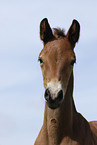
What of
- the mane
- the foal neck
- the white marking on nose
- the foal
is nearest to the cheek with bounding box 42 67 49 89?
the foal

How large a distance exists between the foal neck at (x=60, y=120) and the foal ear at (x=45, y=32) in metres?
1.28

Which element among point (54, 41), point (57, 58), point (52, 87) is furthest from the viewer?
point (54, 41)

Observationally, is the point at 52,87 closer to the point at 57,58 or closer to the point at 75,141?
the point at 57,58

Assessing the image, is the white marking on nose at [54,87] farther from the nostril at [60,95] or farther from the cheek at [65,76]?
the cheek at [65,76]

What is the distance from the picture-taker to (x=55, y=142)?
21.2ft

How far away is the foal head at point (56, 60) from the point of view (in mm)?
5797

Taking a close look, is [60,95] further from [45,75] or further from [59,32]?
[59,32]

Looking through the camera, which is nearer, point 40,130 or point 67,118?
point 67,118

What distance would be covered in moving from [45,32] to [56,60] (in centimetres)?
115

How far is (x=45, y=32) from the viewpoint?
23.7 feet

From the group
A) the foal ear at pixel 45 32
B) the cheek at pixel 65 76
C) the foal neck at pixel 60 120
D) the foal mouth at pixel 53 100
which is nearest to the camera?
the foal mouth at pixel 53 100

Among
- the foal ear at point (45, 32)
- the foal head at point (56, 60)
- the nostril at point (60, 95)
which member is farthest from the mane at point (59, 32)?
the nostril at point (60, 95)

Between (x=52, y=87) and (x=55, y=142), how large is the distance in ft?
4.51

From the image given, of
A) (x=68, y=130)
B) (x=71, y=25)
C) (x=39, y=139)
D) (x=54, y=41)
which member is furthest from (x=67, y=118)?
(x=71, y=25)
